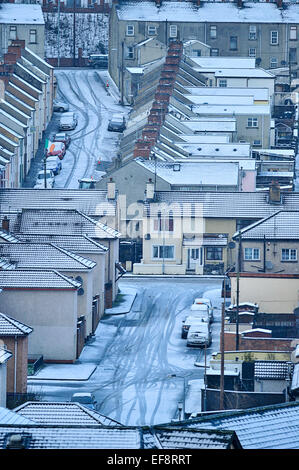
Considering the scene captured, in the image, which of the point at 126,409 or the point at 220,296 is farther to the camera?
the point at 220,296

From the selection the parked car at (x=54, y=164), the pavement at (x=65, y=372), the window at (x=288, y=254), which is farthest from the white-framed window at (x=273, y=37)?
the pavement at (x=65, y=372)

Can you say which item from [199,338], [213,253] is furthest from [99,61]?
[199,338]

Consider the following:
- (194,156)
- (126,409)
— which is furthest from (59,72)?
(126,409)

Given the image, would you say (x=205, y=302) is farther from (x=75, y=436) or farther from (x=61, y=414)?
(x=75, y=436)

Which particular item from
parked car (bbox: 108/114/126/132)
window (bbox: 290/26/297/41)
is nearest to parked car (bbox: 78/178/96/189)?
parked car (bbox: 108/114/126/132)

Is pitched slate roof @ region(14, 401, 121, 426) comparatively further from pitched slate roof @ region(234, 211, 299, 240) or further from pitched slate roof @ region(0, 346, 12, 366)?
pitched slate roof @ region(234, 211, 299, 240)

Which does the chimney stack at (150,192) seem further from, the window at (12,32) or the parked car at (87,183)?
the window at (12,32)
